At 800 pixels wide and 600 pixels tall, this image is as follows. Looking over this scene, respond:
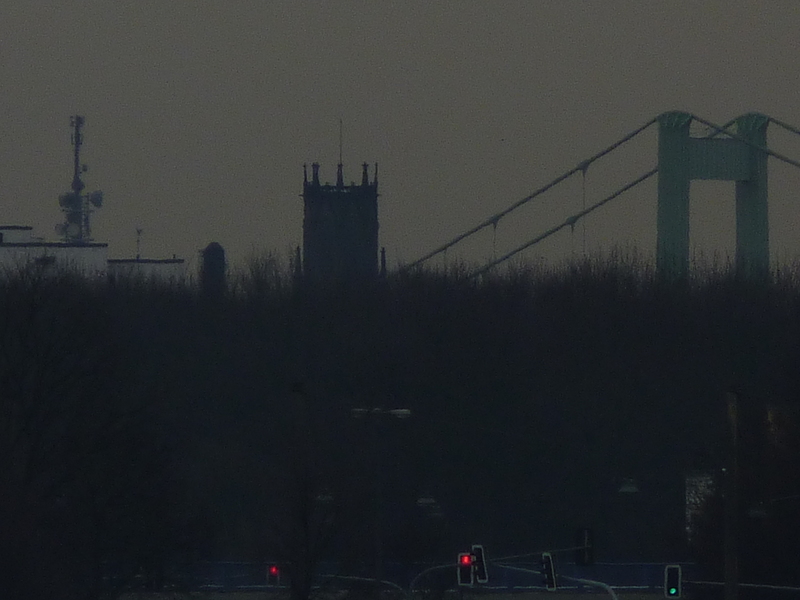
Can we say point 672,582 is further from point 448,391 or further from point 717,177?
point 717,177

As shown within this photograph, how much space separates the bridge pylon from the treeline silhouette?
1.20m

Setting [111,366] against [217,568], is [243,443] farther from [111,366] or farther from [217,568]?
[111,366]

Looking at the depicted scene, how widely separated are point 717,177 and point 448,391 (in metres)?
10.6

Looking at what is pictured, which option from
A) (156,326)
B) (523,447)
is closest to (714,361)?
(523,447)

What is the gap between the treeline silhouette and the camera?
104 feet

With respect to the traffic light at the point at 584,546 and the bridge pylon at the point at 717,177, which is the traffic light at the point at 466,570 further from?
the bridge pylon at the point at 717,177

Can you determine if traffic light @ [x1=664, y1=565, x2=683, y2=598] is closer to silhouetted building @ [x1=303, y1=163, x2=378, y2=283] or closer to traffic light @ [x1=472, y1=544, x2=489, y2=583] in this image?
traffic light @ [x1=472, y1=544, x2=489, y2=583]

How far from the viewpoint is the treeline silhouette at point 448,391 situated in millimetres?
31828

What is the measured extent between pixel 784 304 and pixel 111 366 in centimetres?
2913

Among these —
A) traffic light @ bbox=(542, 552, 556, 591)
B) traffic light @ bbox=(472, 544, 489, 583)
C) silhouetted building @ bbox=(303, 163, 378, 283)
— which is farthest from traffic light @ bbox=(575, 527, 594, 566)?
silhouetted building @ bbox=(303, 163, 378, 283)

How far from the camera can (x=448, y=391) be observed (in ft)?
160

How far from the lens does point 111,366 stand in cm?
2622

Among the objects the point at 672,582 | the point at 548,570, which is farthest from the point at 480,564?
the point at 672,582

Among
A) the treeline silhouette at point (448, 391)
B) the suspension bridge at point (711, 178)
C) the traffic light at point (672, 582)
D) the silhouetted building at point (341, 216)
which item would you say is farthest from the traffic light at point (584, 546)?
the silhouetted building at point (341, 216)
